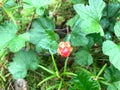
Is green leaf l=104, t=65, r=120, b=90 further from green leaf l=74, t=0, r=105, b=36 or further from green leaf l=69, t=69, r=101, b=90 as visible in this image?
green leaf l=74, t=0, r=105, b=36

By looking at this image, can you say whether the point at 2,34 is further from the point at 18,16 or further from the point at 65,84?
the point at 65,84

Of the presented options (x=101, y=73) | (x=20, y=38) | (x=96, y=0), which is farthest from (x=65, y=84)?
(x=96, y=0)

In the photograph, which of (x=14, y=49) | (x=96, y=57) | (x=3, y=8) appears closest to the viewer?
(x=14, y=49)

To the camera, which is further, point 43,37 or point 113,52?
point 43,37

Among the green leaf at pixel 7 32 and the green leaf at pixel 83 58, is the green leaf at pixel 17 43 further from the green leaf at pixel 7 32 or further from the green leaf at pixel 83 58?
the green leaf at pixel 83 58

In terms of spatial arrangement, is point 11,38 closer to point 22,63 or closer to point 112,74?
point 22,63

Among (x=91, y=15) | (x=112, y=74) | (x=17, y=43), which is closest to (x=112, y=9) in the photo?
(x=91, y=15)
